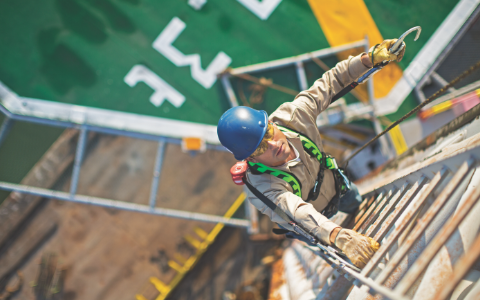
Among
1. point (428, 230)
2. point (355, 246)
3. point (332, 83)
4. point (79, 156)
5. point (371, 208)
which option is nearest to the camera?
point (428, 230)

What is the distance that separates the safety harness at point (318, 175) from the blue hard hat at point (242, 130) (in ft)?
0.73

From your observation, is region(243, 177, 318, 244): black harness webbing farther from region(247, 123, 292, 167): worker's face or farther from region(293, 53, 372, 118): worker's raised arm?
region(293, 53, 372, 118): worker's raised arm

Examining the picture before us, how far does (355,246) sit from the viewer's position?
2.35 m

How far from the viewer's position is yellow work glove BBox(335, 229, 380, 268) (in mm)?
2344

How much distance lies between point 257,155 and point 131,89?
529cm

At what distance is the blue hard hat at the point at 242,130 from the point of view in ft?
8.75

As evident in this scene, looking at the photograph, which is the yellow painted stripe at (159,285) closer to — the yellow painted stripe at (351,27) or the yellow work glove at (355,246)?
the yellow work glove at (355,246)

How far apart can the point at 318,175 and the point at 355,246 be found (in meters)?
0.98

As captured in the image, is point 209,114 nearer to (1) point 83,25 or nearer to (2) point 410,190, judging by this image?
(1) point 83,25

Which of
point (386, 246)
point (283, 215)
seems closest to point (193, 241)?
point (283, 215)

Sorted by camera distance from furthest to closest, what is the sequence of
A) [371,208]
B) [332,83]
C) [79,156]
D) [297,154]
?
[79,156] → [371,208] → [332,83] → [297,154]

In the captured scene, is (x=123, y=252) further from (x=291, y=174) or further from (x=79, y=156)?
(x=291, y=174)

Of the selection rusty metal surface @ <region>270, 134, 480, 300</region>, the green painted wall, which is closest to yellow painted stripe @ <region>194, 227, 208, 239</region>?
the green painted wall

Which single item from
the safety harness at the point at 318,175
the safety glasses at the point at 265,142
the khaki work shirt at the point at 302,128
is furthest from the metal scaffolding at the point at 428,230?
the safety glasses at the point at 265,142
